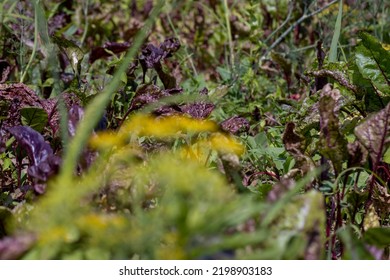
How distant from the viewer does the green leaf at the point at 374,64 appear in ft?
7.51

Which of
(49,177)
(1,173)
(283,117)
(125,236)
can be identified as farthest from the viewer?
(283,117)

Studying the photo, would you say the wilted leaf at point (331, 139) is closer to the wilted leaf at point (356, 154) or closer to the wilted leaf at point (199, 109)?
the wilted leaf at point (356, 154)

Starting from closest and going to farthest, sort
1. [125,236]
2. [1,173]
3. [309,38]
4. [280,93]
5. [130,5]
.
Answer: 1. [125,236]
2. [1,173]
3. [280,93]
4. [309,38]
5. [130,5]

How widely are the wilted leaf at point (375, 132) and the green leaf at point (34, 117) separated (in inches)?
38.3

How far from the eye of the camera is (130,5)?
5.62m

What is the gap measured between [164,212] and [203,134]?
115cm

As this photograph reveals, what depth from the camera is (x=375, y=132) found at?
1.74m

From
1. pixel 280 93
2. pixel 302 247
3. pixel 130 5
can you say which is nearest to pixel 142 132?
pixel 302 247

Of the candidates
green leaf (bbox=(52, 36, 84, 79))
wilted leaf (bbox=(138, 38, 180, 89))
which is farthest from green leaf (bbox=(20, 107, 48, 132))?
wilted leaf (bbox=(138, 38, 180, 89))

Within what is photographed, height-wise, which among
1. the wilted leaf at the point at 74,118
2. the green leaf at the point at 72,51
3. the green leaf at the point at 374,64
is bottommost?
the green leaf at the point at 72,51

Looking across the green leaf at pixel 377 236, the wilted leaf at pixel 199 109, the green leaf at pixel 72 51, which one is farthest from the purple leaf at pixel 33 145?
the green leaf at pixel 72 51

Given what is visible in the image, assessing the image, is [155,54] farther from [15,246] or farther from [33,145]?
[15,246]
